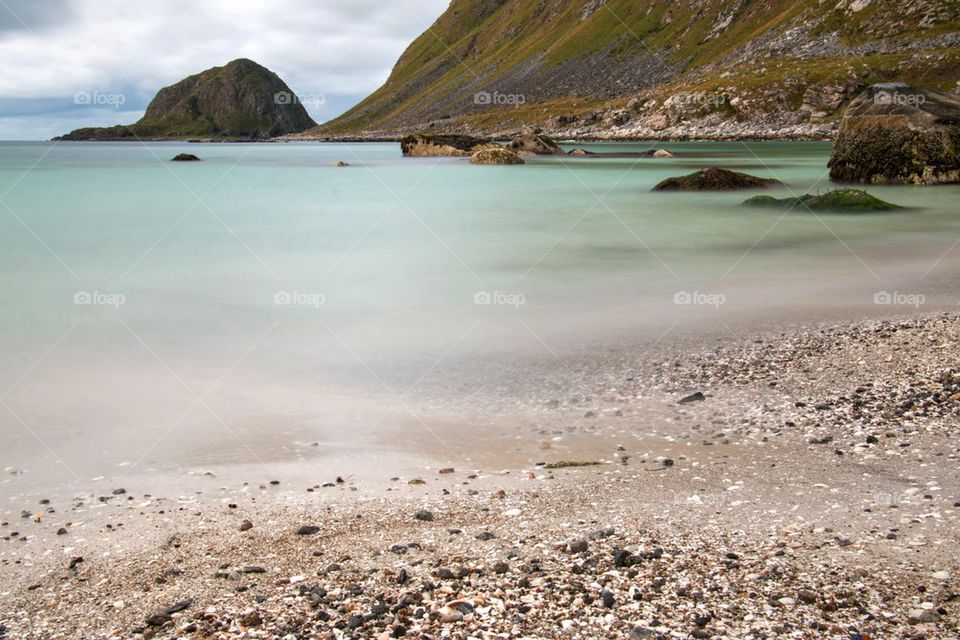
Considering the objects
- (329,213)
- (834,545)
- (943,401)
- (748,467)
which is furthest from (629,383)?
(329,213)

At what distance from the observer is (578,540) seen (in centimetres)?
517

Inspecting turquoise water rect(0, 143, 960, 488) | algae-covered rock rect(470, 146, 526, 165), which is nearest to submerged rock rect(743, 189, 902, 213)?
turquoise water rect(0, 143, 960, 488)

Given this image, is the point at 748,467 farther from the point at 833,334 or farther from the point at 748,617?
the point at 833,334

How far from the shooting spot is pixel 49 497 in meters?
6.21

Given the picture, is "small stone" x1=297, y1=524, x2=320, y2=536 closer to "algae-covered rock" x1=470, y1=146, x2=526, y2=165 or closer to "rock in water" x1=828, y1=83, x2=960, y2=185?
"rock in water" x1=828, y1=83, x2=960, y2=185

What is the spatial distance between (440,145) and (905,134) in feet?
163

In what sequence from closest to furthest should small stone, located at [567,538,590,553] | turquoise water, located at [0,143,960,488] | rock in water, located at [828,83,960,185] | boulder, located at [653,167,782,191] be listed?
small stone, located at [567,538,590,553]
turquoise water, located at [0,143,960,488]
rock in water, located at [828,83,960,185]
boulder, located at [653,167,782,191]

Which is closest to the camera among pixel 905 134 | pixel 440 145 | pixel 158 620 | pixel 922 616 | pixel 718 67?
pixel 922 616

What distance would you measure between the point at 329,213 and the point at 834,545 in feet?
86.5

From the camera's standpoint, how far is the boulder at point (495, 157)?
5809cm

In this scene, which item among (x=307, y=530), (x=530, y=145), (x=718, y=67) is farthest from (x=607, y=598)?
(x=718, y=67)

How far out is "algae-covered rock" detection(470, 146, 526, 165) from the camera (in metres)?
58.1

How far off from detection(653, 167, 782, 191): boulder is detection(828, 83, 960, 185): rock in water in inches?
174

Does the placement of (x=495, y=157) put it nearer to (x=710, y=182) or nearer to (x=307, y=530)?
(x=710, y=182)
